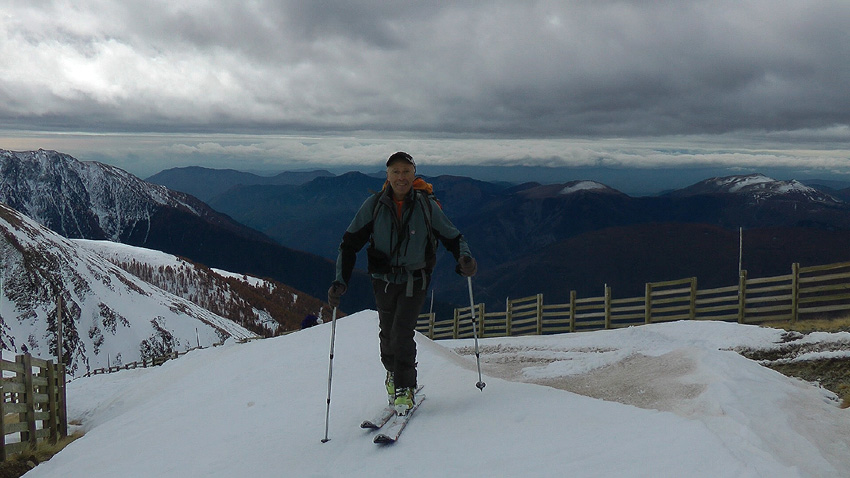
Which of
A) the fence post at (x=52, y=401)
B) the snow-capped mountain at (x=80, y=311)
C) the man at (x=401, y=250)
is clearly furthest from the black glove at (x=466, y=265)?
the snow-capped mountain at (x=80, y=311)

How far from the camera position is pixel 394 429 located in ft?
17.2

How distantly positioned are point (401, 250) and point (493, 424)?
187 centimetres

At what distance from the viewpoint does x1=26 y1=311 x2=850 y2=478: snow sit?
397 centimetres

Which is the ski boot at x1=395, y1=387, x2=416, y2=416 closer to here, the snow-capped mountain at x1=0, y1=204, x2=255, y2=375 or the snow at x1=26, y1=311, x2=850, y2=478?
the snow at x1=26, y1=311, x2=850, y2=478

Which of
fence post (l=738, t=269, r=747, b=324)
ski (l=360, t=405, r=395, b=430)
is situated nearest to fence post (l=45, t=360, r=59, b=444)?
ski (l=360, t=405, r=395, b=430)

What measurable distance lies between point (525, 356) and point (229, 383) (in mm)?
6269

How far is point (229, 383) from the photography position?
9242 mm

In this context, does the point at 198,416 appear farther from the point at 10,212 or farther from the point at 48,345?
the point at 10,212

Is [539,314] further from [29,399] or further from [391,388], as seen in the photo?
[29,399]

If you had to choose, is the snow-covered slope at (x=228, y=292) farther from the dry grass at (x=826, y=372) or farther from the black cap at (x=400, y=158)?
the black cap at (x=400, y=158)

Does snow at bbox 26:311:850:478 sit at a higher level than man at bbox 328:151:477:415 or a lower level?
lower

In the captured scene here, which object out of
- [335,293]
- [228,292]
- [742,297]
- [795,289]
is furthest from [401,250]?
[228,292]

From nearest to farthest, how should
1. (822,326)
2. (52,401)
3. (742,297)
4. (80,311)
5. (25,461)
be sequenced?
(25,461), (52,401), (822,326), (742,297), (80,311)

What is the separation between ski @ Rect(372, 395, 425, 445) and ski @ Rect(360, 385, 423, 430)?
0.28 feet
